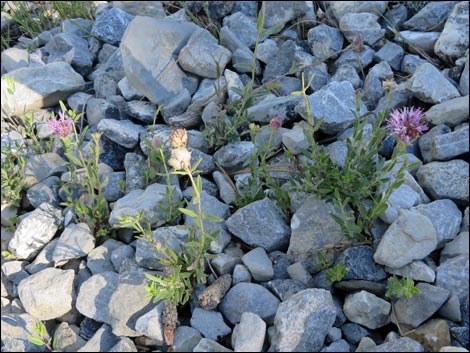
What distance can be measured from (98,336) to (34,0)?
3.50m

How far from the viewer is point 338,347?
7.34 ft

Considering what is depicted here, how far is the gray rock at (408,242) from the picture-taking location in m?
2.40

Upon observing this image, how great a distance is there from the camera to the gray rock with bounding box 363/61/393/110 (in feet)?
10.7

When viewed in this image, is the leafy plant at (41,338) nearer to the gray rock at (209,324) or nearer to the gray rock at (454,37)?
the gray rock at (209,324)

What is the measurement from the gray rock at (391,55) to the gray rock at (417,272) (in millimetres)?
1452

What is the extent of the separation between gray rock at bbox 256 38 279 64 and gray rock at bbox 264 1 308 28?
12.7 inches

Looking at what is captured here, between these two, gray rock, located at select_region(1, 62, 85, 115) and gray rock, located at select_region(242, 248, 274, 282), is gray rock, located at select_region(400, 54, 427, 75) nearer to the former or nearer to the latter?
gray rock, located at select_region(242, 248, 274, 282)

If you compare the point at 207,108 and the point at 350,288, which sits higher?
the point at 207,108

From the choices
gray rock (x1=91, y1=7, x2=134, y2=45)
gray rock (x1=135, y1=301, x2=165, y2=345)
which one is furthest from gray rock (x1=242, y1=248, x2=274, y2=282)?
gray rock (x1=91, y1=7, x2=134, y2=45)

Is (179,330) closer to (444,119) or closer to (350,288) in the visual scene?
(350,288)

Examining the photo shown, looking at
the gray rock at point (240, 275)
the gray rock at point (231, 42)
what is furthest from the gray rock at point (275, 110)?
the gray rock at point (240, 275)

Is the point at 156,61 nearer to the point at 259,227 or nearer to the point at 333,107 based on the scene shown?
the point at 333,107

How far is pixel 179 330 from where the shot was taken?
239 cm

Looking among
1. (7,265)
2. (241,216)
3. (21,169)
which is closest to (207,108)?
(241,216)
